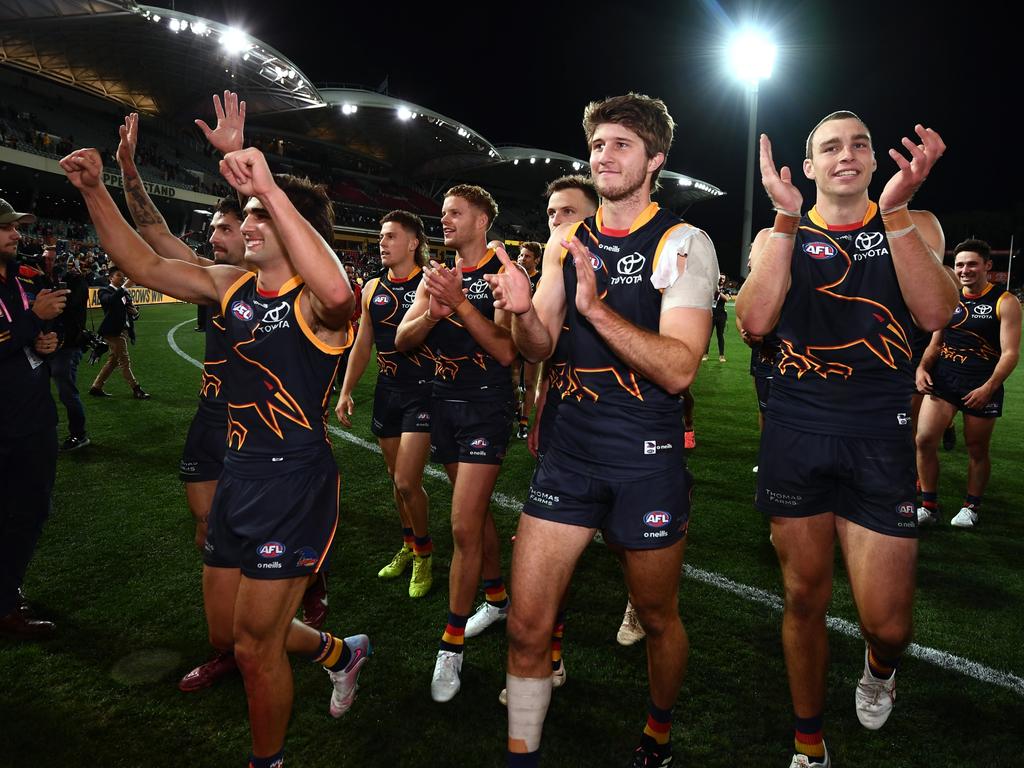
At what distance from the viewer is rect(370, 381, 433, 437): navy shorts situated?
14.5 feet

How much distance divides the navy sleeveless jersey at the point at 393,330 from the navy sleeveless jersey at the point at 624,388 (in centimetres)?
213

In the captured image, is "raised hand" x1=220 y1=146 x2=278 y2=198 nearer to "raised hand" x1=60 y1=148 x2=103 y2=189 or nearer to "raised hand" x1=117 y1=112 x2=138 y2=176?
"raised hand" x1=60 y1=148 x2=103 y2=189

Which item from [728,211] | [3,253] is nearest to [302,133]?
[3,253]

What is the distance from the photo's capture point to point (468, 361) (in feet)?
12.9

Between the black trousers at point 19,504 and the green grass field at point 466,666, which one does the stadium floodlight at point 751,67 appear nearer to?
the green grass field at point 466,666

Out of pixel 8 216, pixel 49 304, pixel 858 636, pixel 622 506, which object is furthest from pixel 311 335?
pixel 858 636

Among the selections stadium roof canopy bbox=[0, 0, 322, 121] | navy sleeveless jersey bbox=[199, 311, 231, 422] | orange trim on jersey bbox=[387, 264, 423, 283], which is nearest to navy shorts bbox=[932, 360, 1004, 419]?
orange trim on jersey bbox=[387, 264, 423, 283]

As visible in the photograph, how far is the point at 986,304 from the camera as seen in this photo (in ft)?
18.6

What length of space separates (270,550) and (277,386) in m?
0.64

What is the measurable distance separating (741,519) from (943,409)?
2.06 m

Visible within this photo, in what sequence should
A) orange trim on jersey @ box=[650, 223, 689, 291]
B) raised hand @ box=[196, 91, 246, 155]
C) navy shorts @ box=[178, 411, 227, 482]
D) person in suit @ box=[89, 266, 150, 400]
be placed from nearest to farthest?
→ 1. raised hand @ box=[196, 91, 246, 155]
2. orange trim on jersey @ box=[650, 223, 689, 291]
3. navy shorts @ box=[178, 411, 227, 482]
4. person in suit @ box=[89, 266, 150, 400]

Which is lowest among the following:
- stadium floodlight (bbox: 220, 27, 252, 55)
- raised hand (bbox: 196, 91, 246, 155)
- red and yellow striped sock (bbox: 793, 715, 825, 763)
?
red and yellow striped sock (bbox: 793, 715, 825, 763)

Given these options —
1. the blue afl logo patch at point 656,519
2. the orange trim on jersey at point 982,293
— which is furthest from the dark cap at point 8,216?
the orange trim on jersey at point 982,293

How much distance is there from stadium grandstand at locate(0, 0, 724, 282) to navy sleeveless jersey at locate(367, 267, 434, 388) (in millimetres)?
21508
